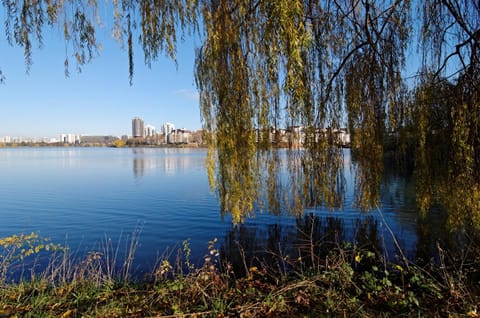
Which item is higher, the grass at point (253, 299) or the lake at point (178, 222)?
the grass at point (253, 299)

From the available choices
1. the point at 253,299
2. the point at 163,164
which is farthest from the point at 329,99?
the point at 163,164

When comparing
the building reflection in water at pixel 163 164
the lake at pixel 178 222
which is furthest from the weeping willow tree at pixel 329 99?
the building reflection in water at pixel 163 164

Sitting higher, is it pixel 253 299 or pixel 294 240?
pixel 253 299

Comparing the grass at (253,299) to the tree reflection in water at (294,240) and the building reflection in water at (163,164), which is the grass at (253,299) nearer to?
the tree reflection in water at (294,240)

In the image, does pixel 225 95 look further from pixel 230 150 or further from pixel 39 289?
pixel 39 289

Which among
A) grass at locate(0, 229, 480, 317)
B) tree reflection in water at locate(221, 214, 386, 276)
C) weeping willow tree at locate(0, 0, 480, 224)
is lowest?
tree reflection in water at locate(221, 214, 386, 276)

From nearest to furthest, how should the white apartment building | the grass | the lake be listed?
the grass
the lake
the white apartment building

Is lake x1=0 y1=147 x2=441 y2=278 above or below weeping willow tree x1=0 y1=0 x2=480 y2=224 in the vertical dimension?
below

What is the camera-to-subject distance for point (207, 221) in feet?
23.7

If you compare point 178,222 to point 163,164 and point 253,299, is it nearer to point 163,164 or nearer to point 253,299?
point 253,299

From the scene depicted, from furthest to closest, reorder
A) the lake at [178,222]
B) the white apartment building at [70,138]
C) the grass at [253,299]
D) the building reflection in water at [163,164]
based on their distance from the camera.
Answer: the white apartment building at [70,138] < the building reflection in water at [163,164] < the lake at [178,222] < the grass at [253,299]

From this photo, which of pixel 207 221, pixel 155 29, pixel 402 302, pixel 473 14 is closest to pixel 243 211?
pixel 402 302

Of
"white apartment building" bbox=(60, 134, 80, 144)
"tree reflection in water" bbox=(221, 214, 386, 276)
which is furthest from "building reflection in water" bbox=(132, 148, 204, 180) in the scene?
"white apartment building" bbox=(60, 134, 80, 144)

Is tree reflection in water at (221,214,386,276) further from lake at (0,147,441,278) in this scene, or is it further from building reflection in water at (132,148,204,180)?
building reflection in water at (132,148,204,180)
